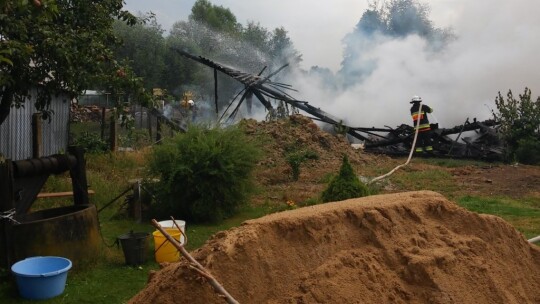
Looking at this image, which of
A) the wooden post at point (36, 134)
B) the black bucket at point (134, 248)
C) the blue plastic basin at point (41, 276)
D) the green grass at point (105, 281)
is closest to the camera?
the blue plastic basin at point (41, 276)

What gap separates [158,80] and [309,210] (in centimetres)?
2795

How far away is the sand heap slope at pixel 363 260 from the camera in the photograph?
369 cm

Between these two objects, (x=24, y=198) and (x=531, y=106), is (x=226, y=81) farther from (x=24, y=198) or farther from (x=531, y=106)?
(x=24, y=198)

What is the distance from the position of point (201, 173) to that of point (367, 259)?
5136 mm

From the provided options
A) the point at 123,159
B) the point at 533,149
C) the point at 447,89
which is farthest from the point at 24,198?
the point at 447,89

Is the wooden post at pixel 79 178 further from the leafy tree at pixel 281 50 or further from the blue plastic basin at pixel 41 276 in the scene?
the leafy tree at pixel 281 50

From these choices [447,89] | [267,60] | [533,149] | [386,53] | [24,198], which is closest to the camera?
[24,198]

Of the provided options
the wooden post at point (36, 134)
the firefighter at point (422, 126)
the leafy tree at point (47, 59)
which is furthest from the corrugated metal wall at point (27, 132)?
the firefighter at point (422, 126)

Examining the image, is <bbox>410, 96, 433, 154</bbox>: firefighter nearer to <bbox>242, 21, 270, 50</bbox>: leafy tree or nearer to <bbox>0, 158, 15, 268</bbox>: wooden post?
<bbox>0, 158, 15, 268</bbox>: wooden post

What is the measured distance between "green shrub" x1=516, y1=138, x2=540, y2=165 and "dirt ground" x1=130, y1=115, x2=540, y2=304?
43.8 feet

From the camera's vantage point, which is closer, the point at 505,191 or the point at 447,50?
the point at 505,191

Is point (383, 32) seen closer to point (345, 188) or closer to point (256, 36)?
point (256, 36)

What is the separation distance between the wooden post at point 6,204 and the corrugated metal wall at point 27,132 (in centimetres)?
437

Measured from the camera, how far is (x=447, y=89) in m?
24.4
